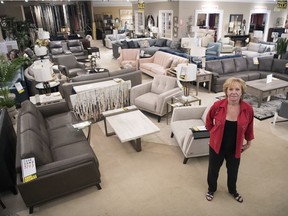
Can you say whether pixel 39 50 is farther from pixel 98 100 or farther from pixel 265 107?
pixel 265 107

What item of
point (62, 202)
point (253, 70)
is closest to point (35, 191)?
point (62, 202)

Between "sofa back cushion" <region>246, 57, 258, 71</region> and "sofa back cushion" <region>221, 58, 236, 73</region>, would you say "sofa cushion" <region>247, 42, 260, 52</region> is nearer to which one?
"sofa back cushion" <region>246, 57, 258, 71</region>

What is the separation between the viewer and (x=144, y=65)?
7.46m

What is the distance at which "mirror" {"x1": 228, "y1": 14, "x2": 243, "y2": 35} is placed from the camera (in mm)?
11953

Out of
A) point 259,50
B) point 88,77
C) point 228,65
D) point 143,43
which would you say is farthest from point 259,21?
point 88,77

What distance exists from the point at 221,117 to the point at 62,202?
2130mm

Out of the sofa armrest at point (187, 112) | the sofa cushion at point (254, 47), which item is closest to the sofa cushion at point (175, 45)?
the sofa cushion at point (254, 47)

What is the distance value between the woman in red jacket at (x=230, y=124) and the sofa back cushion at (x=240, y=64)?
465 cm

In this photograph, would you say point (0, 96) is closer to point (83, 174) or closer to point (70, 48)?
point (83, 174)

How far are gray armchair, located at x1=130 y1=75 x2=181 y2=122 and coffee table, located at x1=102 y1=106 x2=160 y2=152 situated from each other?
545 millimetres

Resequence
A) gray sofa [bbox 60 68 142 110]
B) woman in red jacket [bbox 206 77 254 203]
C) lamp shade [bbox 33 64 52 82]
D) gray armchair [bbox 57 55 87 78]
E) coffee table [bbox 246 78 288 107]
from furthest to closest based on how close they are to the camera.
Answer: gray armchair [bbox 57 55 87 78], coffee table [bbox 246 78 288 107], gray sofa [bbox 60 68 142 110], lamp shade [bbox 33 64 52 82], woman in red jacket [bbox 206 77 254 203]

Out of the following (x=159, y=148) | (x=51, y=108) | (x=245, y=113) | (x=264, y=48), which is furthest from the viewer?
(x=264, y=48)

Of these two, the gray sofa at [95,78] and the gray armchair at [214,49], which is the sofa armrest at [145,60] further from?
the gray armchair at [214,49]

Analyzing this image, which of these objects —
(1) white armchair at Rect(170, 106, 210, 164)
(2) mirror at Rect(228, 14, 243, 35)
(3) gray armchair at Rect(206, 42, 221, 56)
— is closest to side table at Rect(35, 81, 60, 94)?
(1) white armchair at Rect(170, 106, 210, 164)
